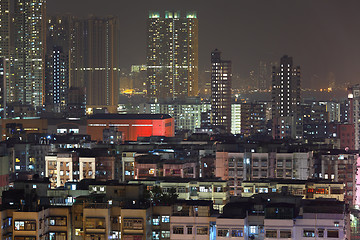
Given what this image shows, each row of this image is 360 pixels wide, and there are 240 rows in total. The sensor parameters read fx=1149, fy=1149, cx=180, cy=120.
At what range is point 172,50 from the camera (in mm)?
100812

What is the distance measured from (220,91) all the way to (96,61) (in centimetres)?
3481

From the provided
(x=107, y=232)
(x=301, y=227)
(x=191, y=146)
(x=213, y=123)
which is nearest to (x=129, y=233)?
(x=107, y=232)

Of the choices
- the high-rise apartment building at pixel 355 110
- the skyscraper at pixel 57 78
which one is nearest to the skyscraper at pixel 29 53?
the skyscraper at pixel 57 78

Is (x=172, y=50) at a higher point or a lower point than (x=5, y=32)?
lower

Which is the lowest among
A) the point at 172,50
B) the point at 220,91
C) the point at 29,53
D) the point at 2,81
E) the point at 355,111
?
the point at 355,111

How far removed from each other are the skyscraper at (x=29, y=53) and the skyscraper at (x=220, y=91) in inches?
675

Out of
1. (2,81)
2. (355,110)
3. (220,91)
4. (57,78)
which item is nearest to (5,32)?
(57,78)

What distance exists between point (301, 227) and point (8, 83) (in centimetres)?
7152

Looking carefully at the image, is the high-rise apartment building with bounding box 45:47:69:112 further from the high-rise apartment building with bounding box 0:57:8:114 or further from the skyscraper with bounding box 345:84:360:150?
the skyscraper with bounding box 345:84:360:150

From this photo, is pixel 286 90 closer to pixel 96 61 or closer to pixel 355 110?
pixel 355 110

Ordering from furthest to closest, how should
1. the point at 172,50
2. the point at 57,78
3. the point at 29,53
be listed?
the point at 172,50, the point at 29,53, the point at 57,78

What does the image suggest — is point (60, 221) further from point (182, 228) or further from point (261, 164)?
point (261, 164)

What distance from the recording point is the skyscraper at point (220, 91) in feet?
262

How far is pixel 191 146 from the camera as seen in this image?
49188mm
